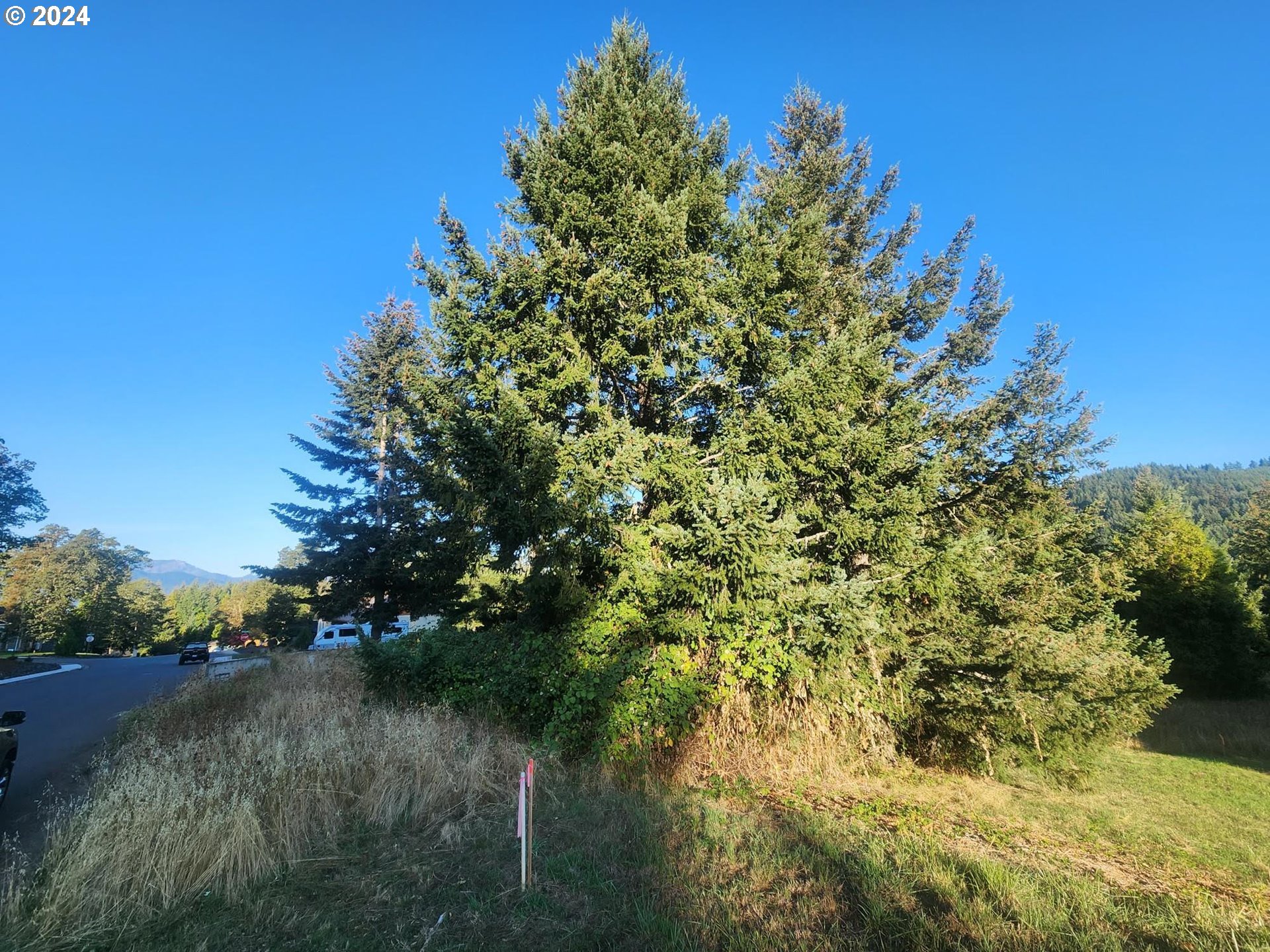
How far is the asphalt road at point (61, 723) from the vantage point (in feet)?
22.4

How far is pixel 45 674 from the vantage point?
22.5 meters

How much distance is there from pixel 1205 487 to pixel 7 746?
6605 inches

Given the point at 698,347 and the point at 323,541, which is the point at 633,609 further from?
the point at 323,541

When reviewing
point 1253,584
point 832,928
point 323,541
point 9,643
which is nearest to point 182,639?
point 9,643

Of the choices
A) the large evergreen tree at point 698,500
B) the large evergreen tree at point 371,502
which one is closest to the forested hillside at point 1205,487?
the large evergreen tree at point 698,500

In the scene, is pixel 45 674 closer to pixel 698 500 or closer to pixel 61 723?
pixel 61 723

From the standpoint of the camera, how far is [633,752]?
7.35 metres

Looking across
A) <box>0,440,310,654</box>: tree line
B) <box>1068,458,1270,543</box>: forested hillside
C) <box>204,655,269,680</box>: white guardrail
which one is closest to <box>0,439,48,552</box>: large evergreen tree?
<box>0,440,310,654</box>: tree line

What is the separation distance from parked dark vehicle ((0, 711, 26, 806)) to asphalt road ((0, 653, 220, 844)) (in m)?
0.34

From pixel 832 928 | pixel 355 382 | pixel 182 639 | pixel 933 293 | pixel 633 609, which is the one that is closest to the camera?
pixel 832 928

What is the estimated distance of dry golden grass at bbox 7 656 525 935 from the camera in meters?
3.96

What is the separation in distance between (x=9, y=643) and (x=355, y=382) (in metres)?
65.9

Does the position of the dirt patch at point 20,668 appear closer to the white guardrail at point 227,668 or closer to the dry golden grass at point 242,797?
the white guardrail at point 227,668

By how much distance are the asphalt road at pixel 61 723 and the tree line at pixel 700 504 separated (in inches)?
156
